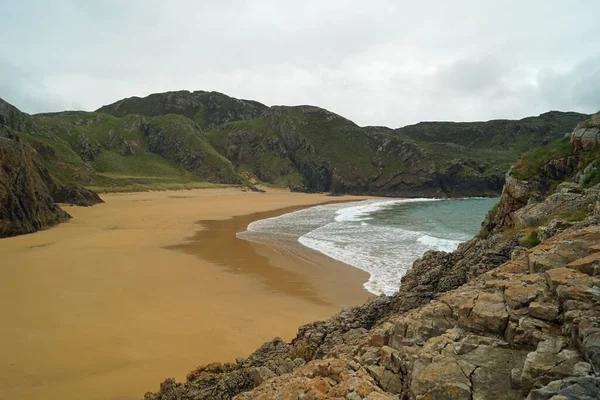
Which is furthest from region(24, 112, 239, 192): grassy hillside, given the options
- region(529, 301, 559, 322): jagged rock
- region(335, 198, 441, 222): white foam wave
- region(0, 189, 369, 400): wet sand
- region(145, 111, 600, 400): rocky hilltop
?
region(529, 301, 559, 322): jagged rock

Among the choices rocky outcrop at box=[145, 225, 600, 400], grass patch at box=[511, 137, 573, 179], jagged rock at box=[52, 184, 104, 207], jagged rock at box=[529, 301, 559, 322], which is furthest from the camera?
jagged rock at box=[52, 184, 104, 207]

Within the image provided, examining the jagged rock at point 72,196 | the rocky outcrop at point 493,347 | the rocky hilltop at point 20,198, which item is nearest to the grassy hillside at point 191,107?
the jagged rock at point 72,196

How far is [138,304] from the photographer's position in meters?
12.0

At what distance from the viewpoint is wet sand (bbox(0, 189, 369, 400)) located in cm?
778

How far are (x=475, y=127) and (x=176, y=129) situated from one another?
140133 millimetres

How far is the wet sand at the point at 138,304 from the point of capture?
7777 millimetres

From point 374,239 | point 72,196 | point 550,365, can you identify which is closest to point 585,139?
point 550,365

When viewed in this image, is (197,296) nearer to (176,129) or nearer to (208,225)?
(208,225)

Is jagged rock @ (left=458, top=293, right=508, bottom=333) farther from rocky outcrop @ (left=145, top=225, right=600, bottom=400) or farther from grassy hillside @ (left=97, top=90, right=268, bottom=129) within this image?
grassy hillside @ (left=97, top=90, right=268, bottom=129)

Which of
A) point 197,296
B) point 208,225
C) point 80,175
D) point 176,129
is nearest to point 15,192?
point 208,225

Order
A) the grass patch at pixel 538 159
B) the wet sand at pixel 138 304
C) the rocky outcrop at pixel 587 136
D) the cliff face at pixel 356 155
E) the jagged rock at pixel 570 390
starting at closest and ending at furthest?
the jagged rock at pixel 570 390 → the wet sand at pixel 138 304 → the rocky outcrop at pixel 587 136 → the grass patch at pixel 538 159 → the cliff face at pixel 356 155

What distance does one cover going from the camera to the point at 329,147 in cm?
11975

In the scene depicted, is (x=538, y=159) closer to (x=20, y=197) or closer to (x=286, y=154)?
(x=20, y=197)

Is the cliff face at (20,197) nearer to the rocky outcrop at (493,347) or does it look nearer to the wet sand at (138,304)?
the wet sand at (138,304)
